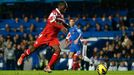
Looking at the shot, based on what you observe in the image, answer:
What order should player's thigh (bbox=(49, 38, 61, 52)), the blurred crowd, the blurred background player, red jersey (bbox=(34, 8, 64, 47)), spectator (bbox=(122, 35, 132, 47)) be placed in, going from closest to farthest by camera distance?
1. player's thigh (bbox=(49, 38, 61, 52))
2. red jersey (bbox=(34, 8, 64, 47))
3. the blurred background player
4. the blurred crowd
5. spectator (bbox=(122, 35, 132, 47))

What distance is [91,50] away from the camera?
2727cm

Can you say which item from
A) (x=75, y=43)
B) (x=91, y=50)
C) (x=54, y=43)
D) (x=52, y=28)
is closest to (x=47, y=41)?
(x=54, y=43)

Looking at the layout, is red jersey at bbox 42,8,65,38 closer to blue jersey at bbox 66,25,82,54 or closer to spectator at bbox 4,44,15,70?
blue jersey at bbox 66,25,82,54

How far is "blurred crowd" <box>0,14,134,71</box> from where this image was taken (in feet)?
81.9

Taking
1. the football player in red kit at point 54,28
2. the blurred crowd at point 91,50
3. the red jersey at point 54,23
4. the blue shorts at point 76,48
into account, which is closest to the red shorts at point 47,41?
the football player in red kit at point 54,28

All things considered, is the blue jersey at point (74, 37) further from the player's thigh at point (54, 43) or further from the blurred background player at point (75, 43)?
the player's thigh at point (54, 43)

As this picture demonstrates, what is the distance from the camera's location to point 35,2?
118ft

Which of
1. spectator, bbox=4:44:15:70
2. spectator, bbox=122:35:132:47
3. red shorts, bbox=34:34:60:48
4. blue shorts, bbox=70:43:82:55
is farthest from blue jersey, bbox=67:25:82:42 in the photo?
red shorts, bbox=34:34:60:48

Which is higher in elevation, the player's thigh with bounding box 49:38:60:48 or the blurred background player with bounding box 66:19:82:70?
the blurred background player with bounding box 66:19:82:70

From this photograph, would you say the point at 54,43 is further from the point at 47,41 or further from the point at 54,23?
the point at 54,23

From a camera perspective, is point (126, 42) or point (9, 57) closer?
point (126, 42)

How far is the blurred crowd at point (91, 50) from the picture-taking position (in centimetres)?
2495

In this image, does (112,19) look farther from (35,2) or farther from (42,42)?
(42,42)

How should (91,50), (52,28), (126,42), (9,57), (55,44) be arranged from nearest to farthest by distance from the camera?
(55,44) → (52,28) → (126,42) → (9,57) → (91,50)
